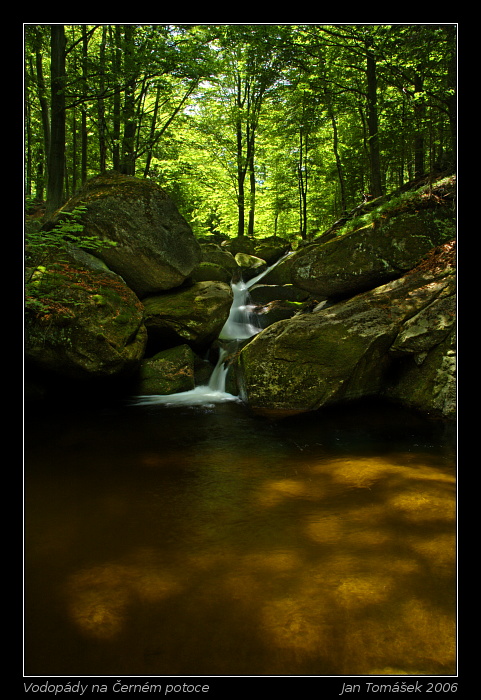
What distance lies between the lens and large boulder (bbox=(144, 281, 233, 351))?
9.64 meters

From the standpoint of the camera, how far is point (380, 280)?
8.92 metres

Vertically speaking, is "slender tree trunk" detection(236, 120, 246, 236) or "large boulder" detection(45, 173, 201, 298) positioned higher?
"slender tree trunk" detection(236, 120, 246, 236)

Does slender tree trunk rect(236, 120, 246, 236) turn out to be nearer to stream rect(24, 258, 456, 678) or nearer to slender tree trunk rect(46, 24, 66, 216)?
slender tree trunk rect(46, 24, 66, 216)

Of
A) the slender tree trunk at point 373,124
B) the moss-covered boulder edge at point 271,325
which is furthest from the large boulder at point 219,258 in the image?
the slender tree trunk at point 373,124

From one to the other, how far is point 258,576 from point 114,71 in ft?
36.8

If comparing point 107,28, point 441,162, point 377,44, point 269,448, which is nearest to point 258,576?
point 269,448

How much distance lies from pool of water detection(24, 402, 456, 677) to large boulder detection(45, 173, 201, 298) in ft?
16.8

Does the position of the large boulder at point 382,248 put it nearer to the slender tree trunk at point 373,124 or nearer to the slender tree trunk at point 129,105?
the slender tree trunk at point 373,124

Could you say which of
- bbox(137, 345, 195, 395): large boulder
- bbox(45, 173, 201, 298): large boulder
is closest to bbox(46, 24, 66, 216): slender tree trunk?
bbox(45, 173, 201, 298): large boulder

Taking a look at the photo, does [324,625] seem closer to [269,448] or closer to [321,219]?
[269,448]

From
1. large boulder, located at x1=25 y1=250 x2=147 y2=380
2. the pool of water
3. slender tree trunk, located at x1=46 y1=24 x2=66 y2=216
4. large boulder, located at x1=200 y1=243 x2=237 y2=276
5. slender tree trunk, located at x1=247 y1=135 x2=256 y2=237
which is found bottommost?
the pool of water

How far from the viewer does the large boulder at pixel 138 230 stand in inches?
365

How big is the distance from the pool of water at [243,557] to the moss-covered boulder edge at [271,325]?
1.48 m

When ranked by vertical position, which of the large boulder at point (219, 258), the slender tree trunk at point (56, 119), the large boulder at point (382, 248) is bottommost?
the large boulder at point (382, 248)
